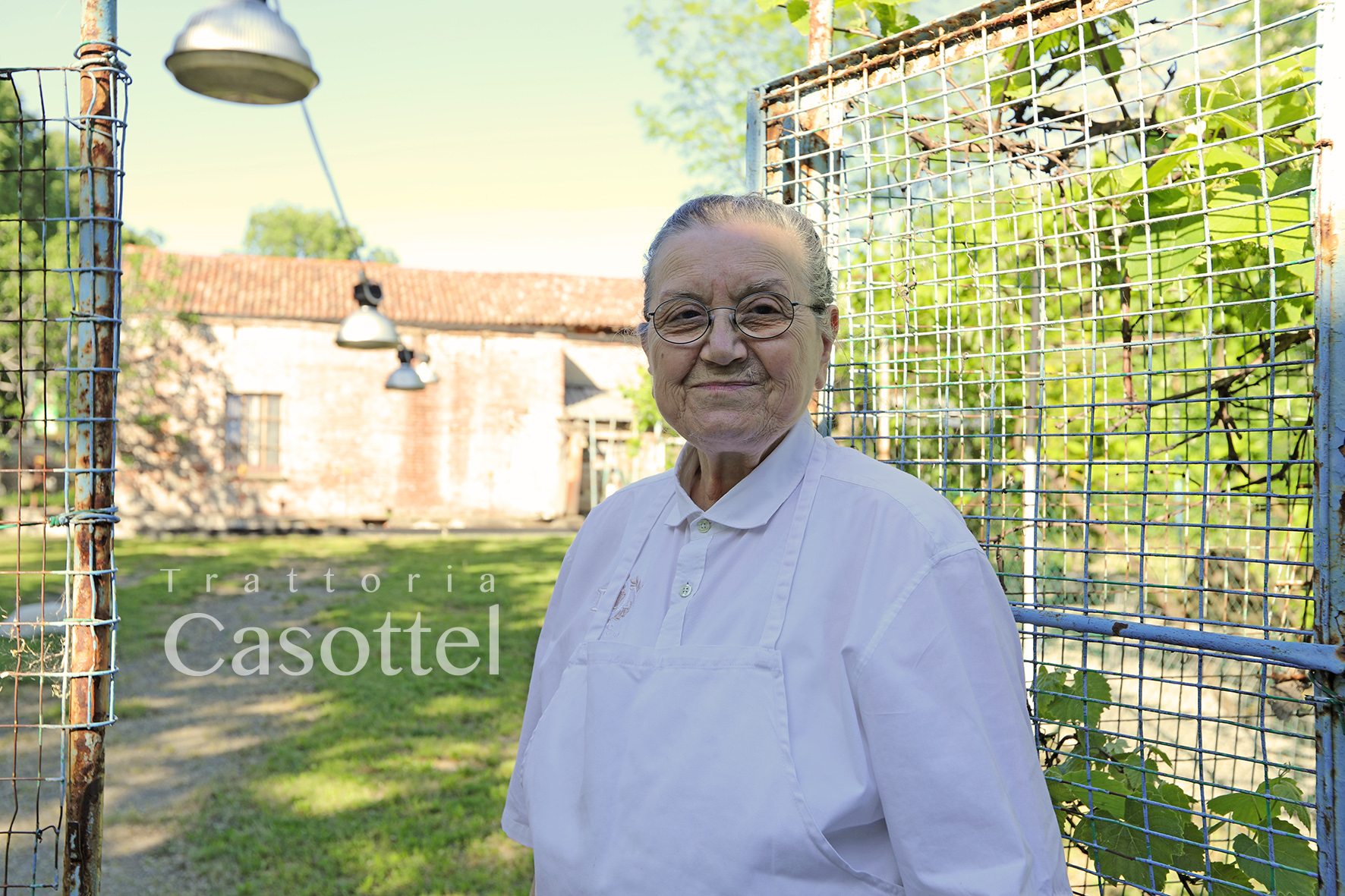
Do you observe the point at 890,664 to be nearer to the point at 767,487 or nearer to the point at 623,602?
the point at 767,487

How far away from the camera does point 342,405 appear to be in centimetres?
1753

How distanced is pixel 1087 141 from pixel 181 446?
59.1ft

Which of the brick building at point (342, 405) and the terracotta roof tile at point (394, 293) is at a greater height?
the terracotta roof tile at point (394, 293)

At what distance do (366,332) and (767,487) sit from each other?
5.98 m

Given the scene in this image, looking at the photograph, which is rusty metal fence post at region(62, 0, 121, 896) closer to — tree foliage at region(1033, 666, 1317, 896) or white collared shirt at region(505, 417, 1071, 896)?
white collared shirt at region(505, 417, 1071, 896)

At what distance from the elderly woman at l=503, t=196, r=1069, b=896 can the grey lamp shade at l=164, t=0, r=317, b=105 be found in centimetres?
169

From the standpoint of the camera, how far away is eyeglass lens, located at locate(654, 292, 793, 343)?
1424 mm

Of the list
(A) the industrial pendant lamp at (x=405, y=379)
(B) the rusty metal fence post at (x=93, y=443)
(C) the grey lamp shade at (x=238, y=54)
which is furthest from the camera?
(A) the industrial pendant lamp at (x=405, y=379)

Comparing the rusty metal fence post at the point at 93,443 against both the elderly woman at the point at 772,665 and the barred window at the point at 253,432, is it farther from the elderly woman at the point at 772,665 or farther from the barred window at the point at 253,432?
the barred window at the point at 253,432

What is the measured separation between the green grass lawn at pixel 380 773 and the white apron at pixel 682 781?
7.38ft

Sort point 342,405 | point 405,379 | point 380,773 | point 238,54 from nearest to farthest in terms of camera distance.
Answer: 1. point 238,54
2. point 380,773
3. point 405,379
4. point 342,405

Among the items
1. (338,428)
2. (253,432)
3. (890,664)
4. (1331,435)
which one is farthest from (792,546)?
(253,432)

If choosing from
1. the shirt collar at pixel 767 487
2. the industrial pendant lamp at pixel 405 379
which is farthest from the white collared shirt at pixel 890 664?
the industrial pendant lamp at pixel 405 379

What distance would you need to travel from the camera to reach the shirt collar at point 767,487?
54.4 inches
